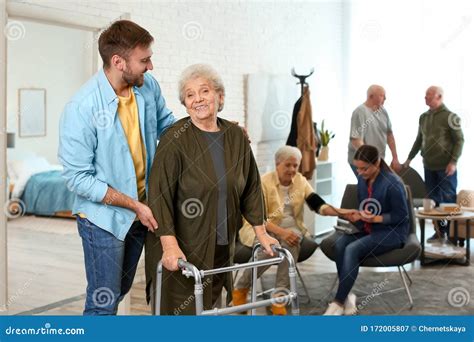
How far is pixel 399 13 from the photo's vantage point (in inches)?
257

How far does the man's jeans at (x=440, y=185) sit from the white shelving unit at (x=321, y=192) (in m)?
0.90

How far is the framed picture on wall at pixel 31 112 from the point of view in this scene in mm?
8523

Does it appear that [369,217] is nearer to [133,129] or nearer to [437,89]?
[133,129]

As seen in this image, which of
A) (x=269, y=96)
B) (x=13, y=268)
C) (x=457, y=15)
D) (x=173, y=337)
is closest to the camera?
(x=173, y=337)

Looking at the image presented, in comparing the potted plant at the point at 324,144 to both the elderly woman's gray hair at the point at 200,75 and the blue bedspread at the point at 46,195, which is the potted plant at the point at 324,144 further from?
the elderly woman's gray hair at the point at 200,75

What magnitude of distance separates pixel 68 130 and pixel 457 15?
4964mm

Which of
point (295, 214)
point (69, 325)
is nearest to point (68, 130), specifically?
point (69, 325)

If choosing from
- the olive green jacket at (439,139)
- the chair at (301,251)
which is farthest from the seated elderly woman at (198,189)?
the olive green jacket at (439,139)

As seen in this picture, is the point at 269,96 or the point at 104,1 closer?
the point at 104,1

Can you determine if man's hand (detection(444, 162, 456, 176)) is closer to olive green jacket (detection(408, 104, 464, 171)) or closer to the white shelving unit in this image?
olive green jacket (detection(408, 104, 464, 171))

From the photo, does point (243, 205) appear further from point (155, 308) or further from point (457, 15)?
point (457, 15)

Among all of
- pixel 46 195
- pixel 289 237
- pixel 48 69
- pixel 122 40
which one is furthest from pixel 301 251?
pixel 48 69

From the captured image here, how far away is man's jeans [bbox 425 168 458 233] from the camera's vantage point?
5707 millimetres

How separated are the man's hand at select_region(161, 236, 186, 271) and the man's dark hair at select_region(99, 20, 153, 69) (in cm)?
64
